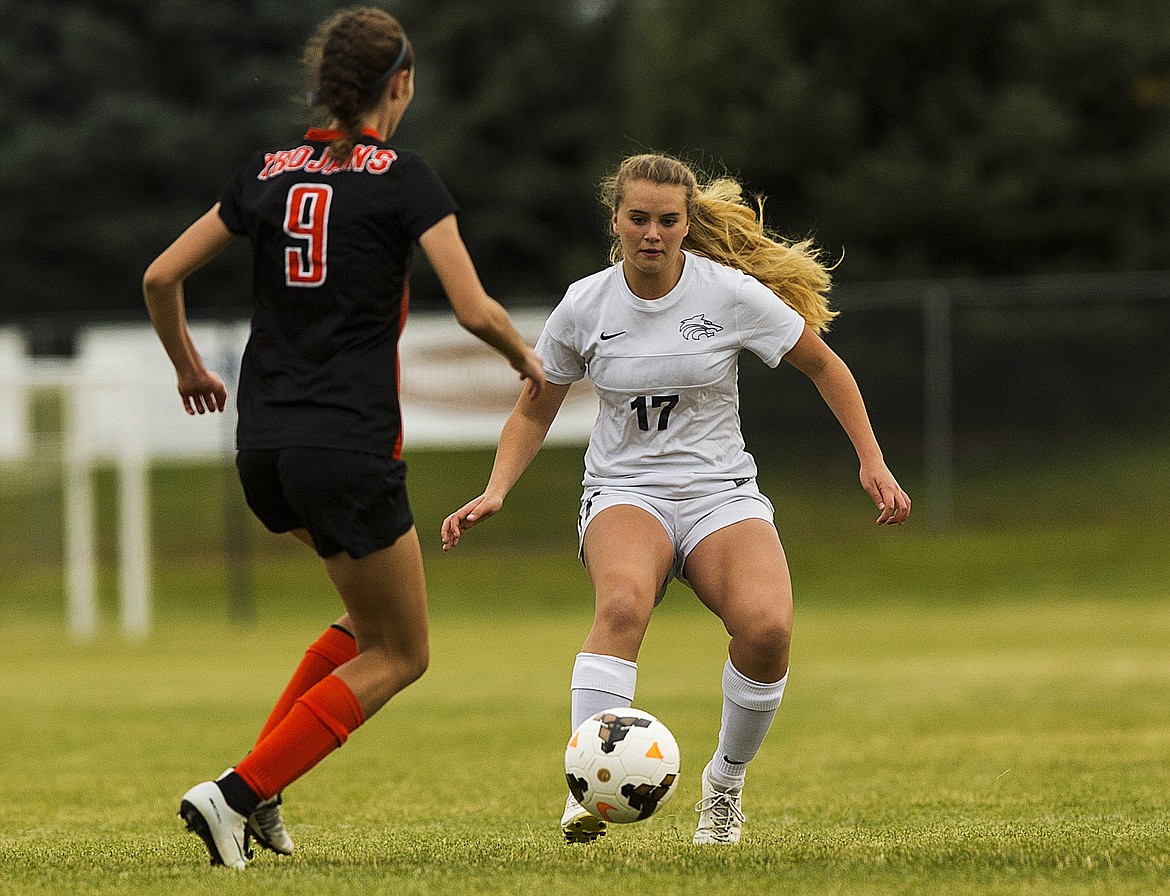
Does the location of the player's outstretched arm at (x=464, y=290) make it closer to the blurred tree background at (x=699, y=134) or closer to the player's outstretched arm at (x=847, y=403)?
the player's outstretched arm at (x=847, y=403)

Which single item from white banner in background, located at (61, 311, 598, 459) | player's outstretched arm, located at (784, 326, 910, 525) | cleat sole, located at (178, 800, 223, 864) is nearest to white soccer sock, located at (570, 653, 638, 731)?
player's outstretched arm, located at (784, 326, 910, 525)

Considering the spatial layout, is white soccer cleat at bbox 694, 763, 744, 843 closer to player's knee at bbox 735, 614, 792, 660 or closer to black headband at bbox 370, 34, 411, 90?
player's knee at bbox 735, 614, 792, 660

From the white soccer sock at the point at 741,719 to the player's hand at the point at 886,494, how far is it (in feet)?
1.77

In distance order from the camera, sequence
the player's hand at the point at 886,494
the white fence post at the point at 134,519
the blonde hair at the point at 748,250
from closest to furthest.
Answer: the player's hand at the point at 886,494 < the blonde hair at the point at 748,250 < the white fence post at the point at 134,519

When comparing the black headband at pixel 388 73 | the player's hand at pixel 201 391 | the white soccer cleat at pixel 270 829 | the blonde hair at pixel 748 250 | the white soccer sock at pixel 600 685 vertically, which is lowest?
the white soccer cleat at pixel 270 829

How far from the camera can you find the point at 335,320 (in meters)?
4.16

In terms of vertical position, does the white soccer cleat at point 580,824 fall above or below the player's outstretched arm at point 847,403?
below

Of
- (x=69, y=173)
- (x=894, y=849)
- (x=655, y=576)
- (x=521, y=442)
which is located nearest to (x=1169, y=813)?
(x=894, y=849)

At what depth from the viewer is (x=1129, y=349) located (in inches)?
757

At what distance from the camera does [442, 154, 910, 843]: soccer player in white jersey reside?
4.75 m

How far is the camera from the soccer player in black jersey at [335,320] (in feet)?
13.6

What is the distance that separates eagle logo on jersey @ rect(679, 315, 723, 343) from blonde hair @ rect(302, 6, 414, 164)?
1.18 meters

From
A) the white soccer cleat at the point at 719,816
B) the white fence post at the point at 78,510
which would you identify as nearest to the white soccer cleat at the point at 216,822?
Answer: the white soccer cleat at the point at 719,816

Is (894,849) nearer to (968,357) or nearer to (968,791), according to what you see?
(968,791)
